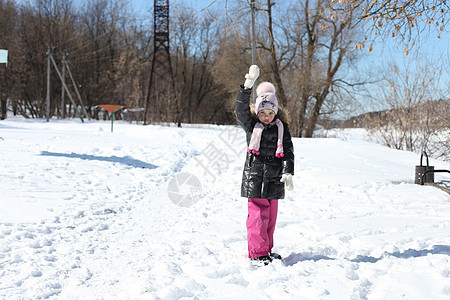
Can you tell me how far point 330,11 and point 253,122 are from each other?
2.89 m

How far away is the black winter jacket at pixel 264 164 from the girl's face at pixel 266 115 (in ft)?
0.19

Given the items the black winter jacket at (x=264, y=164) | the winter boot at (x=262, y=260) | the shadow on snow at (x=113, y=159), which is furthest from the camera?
the shadow on snow at (x=113, y=159)

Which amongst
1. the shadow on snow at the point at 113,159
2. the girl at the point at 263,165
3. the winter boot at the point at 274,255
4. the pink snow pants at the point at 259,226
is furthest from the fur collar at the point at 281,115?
the shadow on snow at the point at 113,159

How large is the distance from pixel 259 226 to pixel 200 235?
1.07m

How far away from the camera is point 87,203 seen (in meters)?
5.39

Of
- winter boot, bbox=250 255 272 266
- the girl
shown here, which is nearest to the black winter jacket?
the girl

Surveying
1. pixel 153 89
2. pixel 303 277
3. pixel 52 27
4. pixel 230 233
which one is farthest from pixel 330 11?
pixel 52 27

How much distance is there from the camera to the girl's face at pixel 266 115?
332 cm

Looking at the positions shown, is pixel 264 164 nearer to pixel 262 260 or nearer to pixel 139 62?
pixel 262 260

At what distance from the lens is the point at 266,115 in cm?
333

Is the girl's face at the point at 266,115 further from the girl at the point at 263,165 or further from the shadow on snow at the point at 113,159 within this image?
the shadow on snow at the point at 113,159

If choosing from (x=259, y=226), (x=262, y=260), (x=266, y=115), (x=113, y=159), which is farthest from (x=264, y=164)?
(x=113, y=159)

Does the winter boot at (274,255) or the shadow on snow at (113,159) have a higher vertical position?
the shadow on snow at (113,159)

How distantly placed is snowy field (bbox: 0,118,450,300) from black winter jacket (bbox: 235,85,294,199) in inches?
24.5
